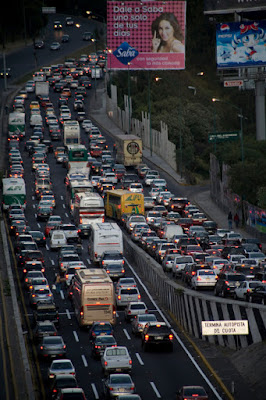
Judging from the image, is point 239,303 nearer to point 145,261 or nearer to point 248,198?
point 145,261

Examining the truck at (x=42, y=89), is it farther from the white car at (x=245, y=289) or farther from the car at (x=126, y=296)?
the white car at (x=245, y=289)

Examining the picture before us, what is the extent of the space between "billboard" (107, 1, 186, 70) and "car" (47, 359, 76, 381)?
292 ft

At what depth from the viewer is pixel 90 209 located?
89625 millimetres

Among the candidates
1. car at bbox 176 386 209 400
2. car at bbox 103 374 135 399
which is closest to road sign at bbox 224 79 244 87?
car at bbox 103 374 135 399

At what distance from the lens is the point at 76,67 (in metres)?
195

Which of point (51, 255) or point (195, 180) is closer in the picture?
point (51, 255)

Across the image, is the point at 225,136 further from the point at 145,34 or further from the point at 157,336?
the point at 157,336

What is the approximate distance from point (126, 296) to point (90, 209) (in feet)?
78.8

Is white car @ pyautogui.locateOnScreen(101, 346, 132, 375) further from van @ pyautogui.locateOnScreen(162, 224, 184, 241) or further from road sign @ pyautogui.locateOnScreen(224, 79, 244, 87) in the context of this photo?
road sign @ pyautogui.locateOnScreen(224, 79, 244, 87)

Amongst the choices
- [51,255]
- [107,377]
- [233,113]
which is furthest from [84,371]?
[233,113]

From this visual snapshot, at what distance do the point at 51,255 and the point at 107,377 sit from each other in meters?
32.3

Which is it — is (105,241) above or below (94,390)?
below

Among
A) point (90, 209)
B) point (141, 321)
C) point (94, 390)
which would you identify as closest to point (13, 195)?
point (90, 209)

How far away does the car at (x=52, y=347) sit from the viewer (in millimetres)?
54938
